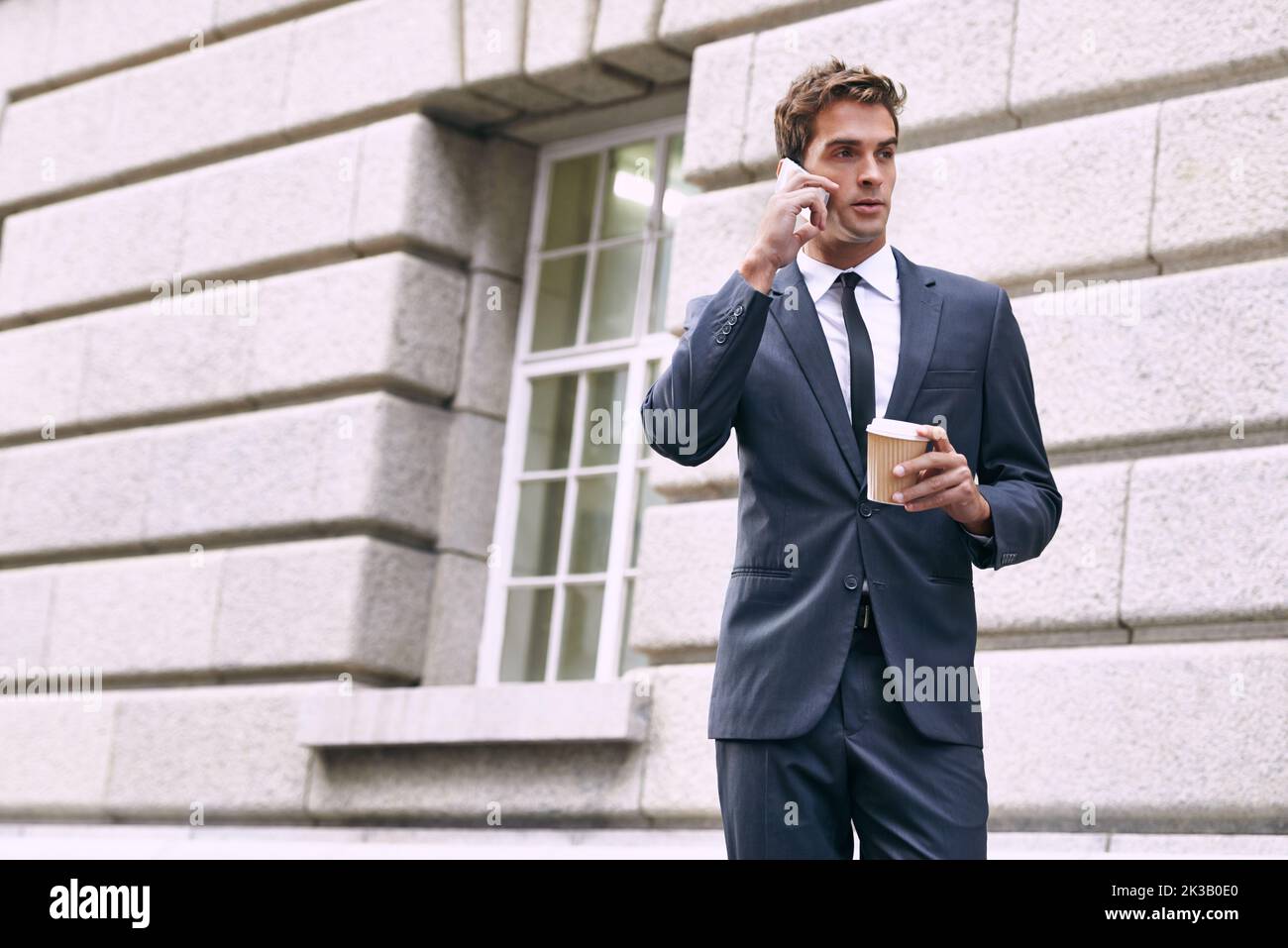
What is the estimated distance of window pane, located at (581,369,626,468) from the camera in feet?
30.5

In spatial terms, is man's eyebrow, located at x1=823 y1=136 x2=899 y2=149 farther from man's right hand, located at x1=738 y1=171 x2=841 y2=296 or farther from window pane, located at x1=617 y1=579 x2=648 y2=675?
window pane, located at x1=617 y1=579 x2=648 y2=675

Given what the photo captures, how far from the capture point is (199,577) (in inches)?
388

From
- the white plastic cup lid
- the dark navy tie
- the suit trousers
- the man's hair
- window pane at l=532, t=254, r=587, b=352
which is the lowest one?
the suit trousers

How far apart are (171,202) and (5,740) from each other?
9.90 ft

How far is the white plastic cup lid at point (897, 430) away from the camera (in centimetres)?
370

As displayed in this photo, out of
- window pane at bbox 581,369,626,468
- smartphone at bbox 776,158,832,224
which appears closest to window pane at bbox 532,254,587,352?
window pane at bbox 581,369,626,468

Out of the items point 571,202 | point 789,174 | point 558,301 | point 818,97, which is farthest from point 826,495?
point 571,202

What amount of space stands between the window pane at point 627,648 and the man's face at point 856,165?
4.76 metres

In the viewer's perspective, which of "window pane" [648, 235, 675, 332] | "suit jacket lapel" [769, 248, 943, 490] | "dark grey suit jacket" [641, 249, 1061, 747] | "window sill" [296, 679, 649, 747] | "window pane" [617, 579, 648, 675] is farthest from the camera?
"window pane" [648, 235, 675, 332]

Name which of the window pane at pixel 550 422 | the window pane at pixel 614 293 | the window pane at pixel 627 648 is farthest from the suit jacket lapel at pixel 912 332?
the window pane at pixel 550 422

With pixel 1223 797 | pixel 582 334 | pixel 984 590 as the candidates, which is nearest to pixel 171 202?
pixel 582 334

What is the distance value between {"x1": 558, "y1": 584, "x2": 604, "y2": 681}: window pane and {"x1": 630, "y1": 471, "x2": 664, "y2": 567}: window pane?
0.80ft

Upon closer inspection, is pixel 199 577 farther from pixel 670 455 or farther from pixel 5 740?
pixel 670 455

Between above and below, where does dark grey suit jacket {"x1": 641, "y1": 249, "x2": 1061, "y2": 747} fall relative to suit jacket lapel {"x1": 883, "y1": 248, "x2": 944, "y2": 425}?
below
